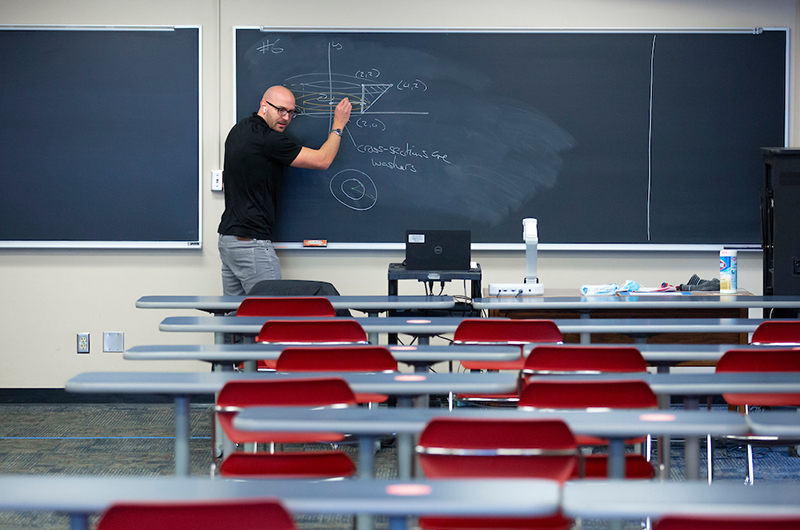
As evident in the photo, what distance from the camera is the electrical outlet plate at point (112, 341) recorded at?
14.7 ft

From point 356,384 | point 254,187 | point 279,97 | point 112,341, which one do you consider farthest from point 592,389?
point 112,341

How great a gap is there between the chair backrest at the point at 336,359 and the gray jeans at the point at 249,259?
2149 millimetres

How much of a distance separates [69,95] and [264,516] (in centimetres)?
422

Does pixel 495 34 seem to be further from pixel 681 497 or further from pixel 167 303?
pixel 681 497

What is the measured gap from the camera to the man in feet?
13.5

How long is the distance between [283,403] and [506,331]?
111 centimetres

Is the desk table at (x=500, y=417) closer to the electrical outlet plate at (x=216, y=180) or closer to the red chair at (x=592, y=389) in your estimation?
the red chair at (x=592, y=389)

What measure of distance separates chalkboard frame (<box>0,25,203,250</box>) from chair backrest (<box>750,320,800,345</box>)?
10.7ft

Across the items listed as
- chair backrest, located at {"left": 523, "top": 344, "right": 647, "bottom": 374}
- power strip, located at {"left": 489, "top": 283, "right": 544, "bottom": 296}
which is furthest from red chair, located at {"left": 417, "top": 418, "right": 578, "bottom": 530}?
power strip, located at {"left": 489, "top": 283, "right": 544, "bottom": 296}

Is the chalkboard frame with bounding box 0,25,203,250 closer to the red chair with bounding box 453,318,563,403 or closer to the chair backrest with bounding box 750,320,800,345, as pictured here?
the red chair with bounding box 453,318,563,403

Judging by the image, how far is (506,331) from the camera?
2531mm

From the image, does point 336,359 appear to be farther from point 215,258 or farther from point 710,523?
point 215,258

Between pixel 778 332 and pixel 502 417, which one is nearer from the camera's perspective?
pixel 502 417

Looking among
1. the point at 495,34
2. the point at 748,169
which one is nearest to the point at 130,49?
the point at 495,34
